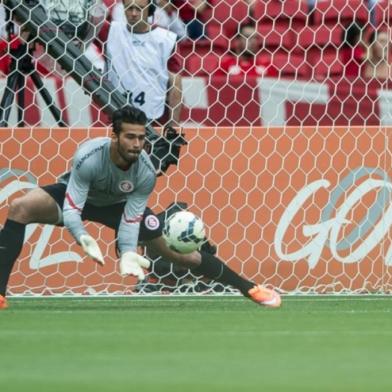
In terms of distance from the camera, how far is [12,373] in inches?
241

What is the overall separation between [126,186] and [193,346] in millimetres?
2507

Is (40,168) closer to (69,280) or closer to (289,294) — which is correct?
(69,280)

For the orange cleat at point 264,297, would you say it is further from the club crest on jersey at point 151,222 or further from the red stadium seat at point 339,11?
the red stadium seat at point 339,11

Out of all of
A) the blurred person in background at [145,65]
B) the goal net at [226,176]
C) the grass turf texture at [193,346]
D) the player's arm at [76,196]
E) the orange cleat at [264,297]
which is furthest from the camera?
the blurred person in background at [145,65]

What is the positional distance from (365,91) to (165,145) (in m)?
Answer: 1.85

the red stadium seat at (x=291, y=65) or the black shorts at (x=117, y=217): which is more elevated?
the red stadium seat at (x=291, y=65)

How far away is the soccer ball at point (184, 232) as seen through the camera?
952 centimetres

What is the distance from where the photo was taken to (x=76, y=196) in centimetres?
938

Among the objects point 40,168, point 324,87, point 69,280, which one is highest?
point 324,87

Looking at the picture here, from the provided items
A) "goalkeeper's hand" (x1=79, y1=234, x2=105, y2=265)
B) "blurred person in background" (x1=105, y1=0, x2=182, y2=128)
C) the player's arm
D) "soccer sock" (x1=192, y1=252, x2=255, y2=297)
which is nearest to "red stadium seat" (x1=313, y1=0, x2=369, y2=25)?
"blurred person in background" (x1=105, y1=0, x2=182, y2=128)

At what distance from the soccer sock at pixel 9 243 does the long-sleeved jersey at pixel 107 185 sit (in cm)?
36

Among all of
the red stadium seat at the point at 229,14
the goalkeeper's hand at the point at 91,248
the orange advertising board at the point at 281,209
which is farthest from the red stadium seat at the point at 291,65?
the goalkeeper's hand at the point at 91,248

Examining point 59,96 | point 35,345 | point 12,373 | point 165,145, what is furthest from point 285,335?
point 59,96

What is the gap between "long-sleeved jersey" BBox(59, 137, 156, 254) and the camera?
30.8ft
